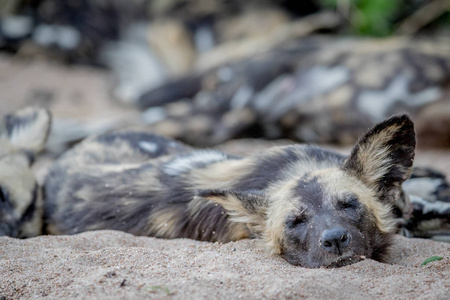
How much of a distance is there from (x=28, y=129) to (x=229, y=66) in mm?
2961

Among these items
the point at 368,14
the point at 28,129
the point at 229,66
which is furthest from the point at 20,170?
the point at 368,14

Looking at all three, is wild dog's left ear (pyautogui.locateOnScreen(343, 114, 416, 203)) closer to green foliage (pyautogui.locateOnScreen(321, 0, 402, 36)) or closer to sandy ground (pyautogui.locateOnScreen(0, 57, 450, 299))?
sandy ground (pyautogui.locateOnScreen(0, 57, 450, 299))

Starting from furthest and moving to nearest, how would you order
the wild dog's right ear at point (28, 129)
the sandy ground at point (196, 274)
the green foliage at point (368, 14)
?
the green foliage at point (368, 14)
the wild dog's right ear at point (28, 129)
the sandy ground at point (196, 274)

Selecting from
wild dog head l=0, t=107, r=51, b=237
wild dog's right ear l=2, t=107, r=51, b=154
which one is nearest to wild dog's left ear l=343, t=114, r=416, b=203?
wild dog head l=0, t=107, r=51, b=237

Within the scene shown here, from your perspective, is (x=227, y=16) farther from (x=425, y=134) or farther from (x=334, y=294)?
(x=334, y=294)

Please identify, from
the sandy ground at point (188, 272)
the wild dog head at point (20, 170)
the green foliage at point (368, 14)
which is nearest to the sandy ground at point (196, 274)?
the sandy ground at point (188, 272)

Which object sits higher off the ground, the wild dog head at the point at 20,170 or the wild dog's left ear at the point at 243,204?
the wild dog's left ear at the point at 243,204

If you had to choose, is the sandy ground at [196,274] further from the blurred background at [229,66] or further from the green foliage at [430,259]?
the blurred background at [229,66]

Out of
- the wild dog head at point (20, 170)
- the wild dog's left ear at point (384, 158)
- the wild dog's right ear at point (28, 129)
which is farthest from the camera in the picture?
the wild dog's right ear at point (28, 129)

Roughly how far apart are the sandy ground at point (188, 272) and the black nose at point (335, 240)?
0.34 ft

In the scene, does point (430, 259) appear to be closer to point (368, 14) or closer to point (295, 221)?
point (295, 221)

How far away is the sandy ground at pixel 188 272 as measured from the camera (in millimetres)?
2090

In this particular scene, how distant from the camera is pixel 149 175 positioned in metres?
3.43

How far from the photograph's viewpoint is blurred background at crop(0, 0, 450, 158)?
5.72 meters
